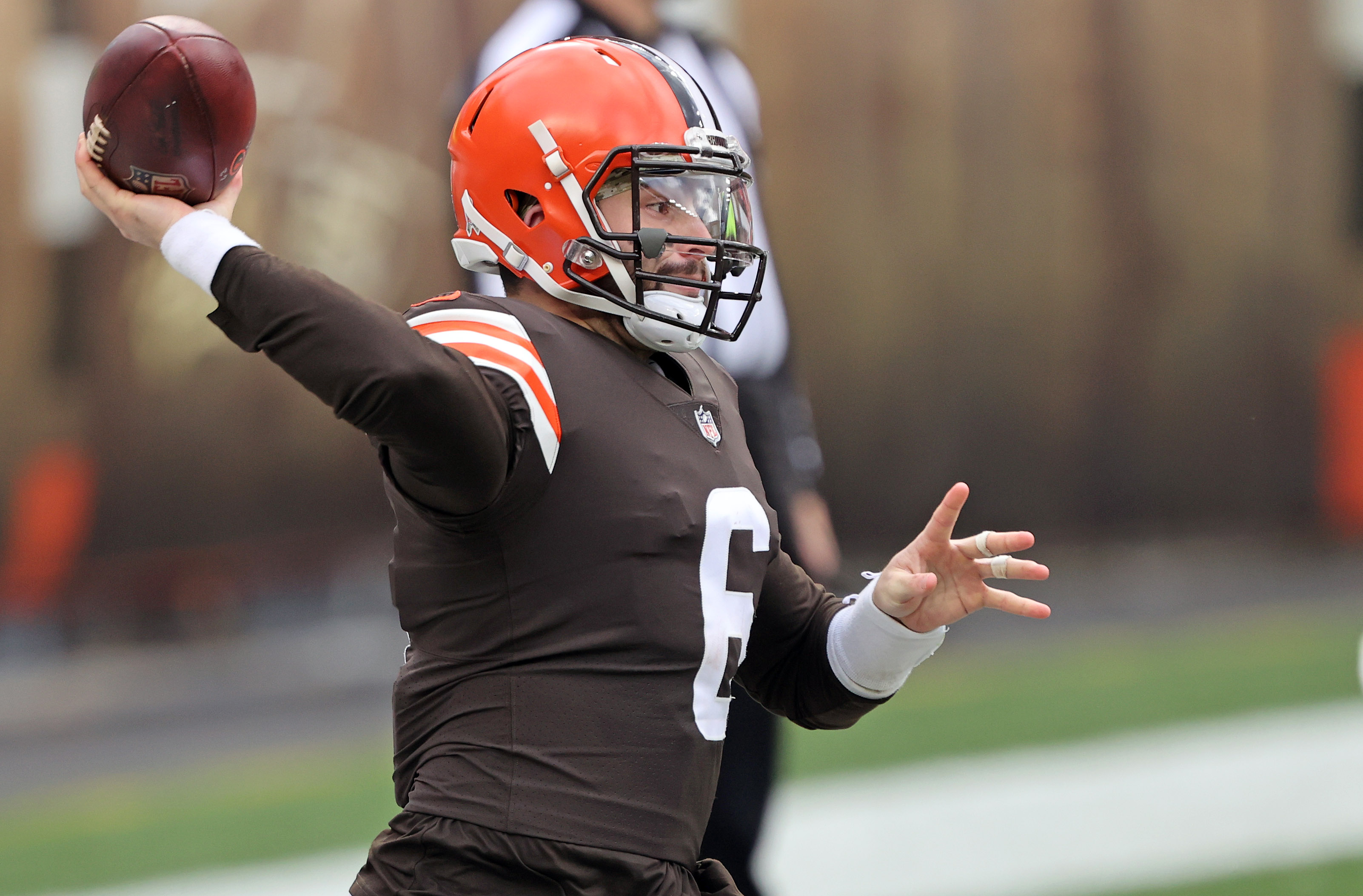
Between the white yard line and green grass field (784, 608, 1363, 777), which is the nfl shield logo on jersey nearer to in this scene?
the white yard line

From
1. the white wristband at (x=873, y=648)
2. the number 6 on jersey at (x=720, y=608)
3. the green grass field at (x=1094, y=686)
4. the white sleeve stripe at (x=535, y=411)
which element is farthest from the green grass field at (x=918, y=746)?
the white sleeve stripe at (x=535, y=411)

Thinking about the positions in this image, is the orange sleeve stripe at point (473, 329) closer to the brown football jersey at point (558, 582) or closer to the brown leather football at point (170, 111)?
the brown football jersey at point (558, 582)

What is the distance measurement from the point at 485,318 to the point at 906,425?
252 inches

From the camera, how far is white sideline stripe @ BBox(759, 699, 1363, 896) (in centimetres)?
374

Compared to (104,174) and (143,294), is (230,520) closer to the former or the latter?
(143,294)

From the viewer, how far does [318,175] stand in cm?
616

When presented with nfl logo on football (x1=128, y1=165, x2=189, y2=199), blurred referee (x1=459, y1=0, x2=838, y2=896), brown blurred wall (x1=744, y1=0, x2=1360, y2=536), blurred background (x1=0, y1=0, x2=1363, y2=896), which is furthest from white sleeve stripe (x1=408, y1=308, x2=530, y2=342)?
brown blurred wall (x1=744, y1=0, x2=1360, y2=536)

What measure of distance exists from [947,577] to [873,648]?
119mm

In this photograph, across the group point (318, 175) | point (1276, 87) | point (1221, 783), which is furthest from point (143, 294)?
point (1276, 87)

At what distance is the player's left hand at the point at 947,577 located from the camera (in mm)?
1646

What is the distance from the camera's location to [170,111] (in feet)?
4.76

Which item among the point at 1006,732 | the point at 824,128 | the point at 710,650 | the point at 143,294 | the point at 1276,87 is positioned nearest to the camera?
the point at 710,650

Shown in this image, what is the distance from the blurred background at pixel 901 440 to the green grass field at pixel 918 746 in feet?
0.08

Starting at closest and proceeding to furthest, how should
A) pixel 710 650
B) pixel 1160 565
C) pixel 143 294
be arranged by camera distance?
pixel 710 650
pixel 143 294
pixel 1160 565
